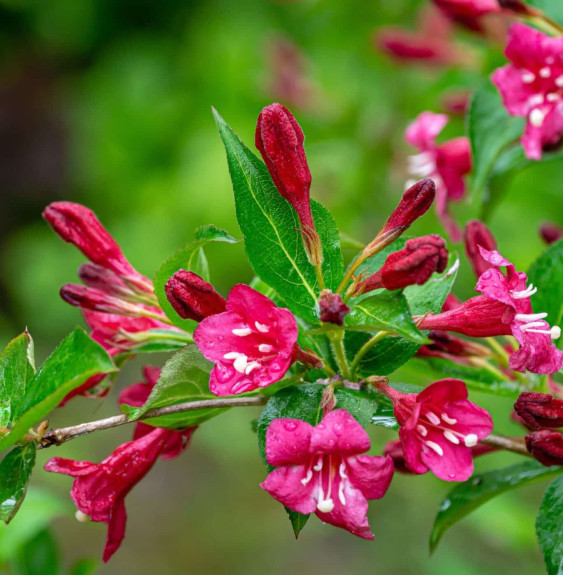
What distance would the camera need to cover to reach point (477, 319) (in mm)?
650

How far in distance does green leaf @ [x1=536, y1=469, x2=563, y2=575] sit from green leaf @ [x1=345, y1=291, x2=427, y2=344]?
267 millimetres

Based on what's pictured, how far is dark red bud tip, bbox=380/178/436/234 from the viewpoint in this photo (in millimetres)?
647

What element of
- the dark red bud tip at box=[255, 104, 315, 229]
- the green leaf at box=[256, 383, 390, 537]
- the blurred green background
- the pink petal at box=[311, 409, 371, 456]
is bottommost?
the blurred green background

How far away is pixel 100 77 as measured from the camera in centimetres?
476

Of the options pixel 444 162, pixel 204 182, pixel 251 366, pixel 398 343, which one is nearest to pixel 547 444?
pixel 398 343

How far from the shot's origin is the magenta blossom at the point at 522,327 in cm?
60

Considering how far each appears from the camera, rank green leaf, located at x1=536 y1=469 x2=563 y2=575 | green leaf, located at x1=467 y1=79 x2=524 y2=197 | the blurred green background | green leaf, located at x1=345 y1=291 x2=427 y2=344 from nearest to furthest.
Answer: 1. green leaf, located at x1=345 y1=291 x2=427 y2=344
2. green leaf, located at x1=536 y1=469 x2=563 y2=575
3. green leaf, located at x1=467 y1=79 x2=524 y2=197
4. the blurred green background

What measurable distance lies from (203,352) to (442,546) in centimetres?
233

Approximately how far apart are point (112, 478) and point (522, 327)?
400 mm

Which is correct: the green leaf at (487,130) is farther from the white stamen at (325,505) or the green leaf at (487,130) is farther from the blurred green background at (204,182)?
the white stamen at (325,505)

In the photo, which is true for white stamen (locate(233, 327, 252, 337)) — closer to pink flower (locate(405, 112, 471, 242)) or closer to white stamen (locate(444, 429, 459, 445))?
white stamen (locate(444, 429, 459, 445))

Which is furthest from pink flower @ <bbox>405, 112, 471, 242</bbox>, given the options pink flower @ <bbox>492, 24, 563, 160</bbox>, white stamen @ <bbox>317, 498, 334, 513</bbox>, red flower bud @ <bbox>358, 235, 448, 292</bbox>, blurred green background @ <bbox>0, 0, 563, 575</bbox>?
white stamen @ <bbox>317, 498, 334, 513</bbox>

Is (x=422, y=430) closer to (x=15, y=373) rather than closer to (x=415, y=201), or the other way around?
(x=415, y=201)

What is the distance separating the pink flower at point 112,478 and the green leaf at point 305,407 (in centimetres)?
16
